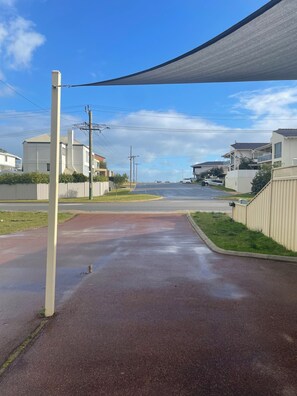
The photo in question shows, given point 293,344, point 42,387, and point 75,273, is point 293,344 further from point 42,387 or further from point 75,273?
point 75,273

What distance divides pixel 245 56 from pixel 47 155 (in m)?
58.4

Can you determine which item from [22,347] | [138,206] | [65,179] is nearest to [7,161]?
[65,179]

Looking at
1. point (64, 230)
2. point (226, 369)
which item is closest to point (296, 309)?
point (226, 369)

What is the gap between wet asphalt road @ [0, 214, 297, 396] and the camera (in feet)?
11.2

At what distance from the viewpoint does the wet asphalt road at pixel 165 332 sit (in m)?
3.41

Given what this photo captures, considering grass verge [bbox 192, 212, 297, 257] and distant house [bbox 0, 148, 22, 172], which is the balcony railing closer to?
distant house [bbox 0, 148, 22, 172]

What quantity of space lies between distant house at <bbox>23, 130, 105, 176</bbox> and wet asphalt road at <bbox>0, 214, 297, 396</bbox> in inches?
2027

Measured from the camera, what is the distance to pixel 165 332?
4.60m

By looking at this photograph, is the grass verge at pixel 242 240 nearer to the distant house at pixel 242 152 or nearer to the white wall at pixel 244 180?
the white wall at pixel 244 180

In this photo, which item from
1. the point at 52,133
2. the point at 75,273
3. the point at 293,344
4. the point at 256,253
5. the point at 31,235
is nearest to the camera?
the point at 293,344

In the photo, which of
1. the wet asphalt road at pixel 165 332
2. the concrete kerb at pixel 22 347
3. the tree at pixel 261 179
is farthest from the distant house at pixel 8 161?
the concrete kerb at pixel 22 347

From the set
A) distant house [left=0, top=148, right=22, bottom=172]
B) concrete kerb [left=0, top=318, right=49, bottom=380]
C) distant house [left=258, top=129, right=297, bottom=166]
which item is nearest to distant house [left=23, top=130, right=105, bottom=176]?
distant house [left=0, top=148, right=22, bottom=172]

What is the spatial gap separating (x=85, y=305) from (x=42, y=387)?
7.97 ft

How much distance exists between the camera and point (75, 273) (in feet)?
26.5
